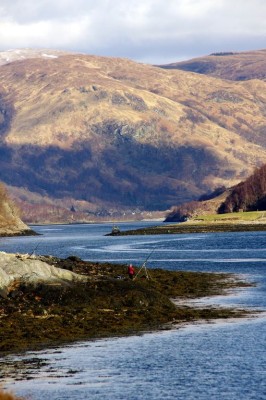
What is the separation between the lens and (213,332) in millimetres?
56156

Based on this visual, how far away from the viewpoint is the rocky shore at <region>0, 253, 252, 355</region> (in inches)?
2186

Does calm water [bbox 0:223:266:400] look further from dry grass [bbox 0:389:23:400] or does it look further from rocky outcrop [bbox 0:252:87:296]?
rocky outcrop [bbox 0:252:87:296]

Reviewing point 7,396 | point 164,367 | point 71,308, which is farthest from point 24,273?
point 7,396

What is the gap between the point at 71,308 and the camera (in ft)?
209

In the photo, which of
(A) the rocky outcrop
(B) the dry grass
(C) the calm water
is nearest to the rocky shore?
(A) the rocky outcrop

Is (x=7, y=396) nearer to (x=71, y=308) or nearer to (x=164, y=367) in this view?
(x=164, y=367)

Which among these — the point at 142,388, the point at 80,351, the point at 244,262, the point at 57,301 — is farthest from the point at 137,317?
the point at 244,262

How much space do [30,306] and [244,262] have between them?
71.4 metres

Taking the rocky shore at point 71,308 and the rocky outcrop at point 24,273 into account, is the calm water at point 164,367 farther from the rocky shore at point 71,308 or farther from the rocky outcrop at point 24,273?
the rocky outcrop at point 24,273

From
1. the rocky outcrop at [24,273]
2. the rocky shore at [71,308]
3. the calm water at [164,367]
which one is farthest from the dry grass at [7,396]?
the rocky outcrop at [24,273]

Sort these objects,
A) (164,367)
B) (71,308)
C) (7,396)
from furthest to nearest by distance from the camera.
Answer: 1. (71,308)
2. (164,367)
3. (7,396)

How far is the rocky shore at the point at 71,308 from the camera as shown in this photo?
182ft

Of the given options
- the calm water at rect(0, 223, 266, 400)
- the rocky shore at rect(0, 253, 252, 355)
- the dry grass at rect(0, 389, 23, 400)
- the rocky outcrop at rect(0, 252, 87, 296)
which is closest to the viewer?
the dry grass at rect(0, 389, 23, 400)

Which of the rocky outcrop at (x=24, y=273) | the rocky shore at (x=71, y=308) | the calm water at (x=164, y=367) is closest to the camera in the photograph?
the calm water at (x=164, y=367)
